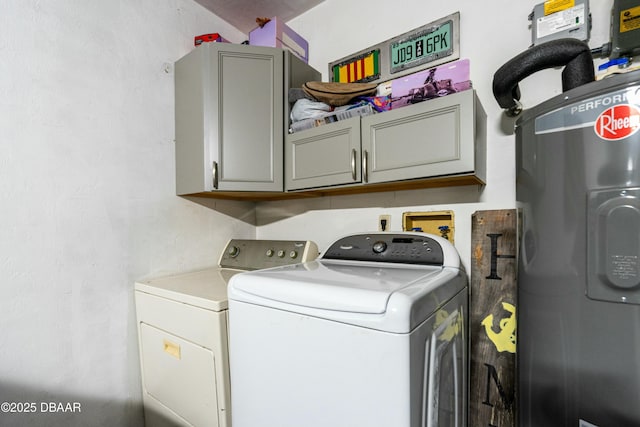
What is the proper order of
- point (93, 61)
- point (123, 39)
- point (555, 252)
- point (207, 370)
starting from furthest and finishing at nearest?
1. point (123, 39)
2. point (93, 61)
3. point (207, 370)
4. point (555, 252)

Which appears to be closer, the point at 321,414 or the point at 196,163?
the point at 321,414

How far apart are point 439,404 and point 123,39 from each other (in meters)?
2.12

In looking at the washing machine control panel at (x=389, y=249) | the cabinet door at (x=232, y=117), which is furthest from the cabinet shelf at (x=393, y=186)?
the washing machine control panel at (x=389, y=249)

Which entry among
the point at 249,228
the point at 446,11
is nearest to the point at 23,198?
the point at 249,228

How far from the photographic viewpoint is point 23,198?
121 cm

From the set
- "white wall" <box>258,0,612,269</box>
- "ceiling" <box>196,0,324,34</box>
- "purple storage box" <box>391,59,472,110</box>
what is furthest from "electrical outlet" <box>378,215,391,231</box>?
"ceiling" <box>196,0,324,34</box>

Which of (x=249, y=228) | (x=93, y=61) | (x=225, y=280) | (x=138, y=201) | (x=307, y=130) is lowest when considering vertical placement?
(x=225, y=280)

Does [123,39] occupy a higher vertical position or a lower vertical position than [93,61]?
higher

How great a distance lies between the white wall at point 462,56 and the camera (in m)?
1.28

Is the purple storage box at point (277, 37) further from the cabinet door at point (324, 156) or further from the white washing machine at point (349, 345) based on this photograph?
the white washing machine at point (349, 345)

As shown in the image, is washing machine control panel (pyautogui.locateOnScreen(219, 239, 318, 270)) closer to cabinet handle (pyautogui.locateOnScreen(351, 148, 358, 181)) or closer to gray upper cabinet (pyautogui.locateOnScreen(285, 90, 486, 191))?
gray upper cabinet (pyautogui.locateOnScreen(285, 90, 486, 191))

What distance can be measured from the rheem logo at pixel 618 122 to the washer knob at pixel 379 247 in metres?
0.76

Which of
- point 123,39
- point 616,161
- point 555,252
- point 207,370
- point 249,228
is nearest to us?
point 616,161

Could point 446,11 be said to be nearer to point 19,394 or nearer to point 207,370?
point 207,370
